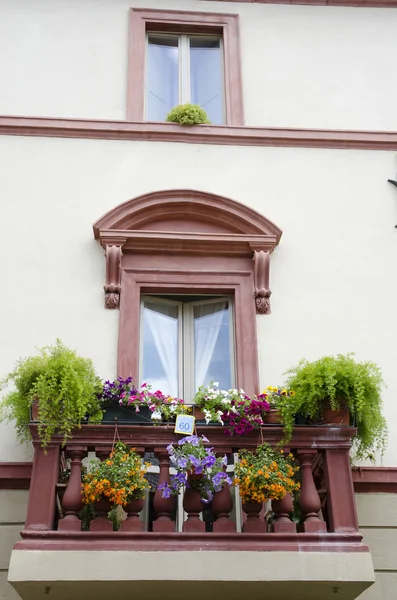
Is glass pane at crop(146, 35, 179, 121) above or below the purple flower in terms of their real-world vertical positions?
above

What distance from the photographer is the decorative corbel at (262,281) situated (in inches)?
364

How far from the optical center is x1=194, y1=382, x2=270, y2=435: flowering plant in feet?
24.6

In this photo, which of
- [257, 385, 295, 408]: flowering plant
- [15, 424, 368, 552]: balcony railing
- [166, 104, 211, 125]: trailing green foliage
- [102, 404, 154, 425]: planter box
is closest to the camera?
[15, 424, 368, 552]: balcony railing

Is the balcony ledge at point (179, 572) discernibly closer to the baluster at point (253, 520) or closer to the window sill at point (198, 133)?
the baluster at point (253, 520)

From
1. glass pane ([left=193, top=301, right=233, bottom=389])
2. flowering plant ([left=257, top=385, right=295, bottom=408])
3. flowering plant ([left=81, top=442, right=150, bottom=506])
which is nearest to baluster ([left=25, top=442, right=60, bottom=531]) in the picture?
flowering plant ([left=81, top=442, right=150, bottom=506])

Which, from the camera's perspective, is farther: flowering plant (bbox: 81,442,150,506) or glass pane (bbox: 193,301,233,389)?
glass pane (bbox: 193,301,233,389)

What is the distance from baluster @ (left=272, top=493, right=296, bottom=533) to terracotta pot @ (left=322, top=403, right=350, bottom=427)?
0.78 m

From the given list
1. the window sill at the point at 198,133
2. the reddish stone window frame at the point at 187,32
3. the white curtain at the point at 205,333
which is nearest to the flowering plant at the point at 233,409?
the white curtain at the point at 205,333

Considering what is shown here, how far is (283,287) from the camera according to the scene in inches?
373

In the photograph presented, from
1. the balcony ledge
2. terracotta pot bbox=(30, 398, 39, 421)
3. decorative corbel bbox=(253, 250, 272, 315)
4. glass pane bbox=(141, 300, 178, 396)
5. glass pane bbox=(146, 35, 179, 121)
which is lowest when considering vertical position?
the balcony ledge

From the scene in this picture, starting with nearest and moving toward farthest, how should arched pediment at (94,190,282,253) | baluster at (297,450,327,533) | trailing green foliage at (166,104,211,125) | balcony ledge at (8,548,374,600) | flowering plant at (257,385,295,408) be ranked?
balcony ledge at (8,548,374,600)
baluster at (297,450,327,533)
flowering plant at (257,385,295,408)
arched pediment at (94,190,282,253)
trailing green foliage at (166,104,211,125)

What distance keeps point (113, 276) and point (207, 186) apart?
5.57 ft

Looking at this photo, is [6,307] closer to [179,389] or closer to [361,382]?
[179,389]

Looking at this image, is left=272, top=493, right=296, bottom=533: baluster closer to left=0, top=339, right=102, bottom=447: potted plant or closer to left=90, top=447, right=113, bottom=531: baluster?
left=90, top=447, right=113, bottom=531: baluster
